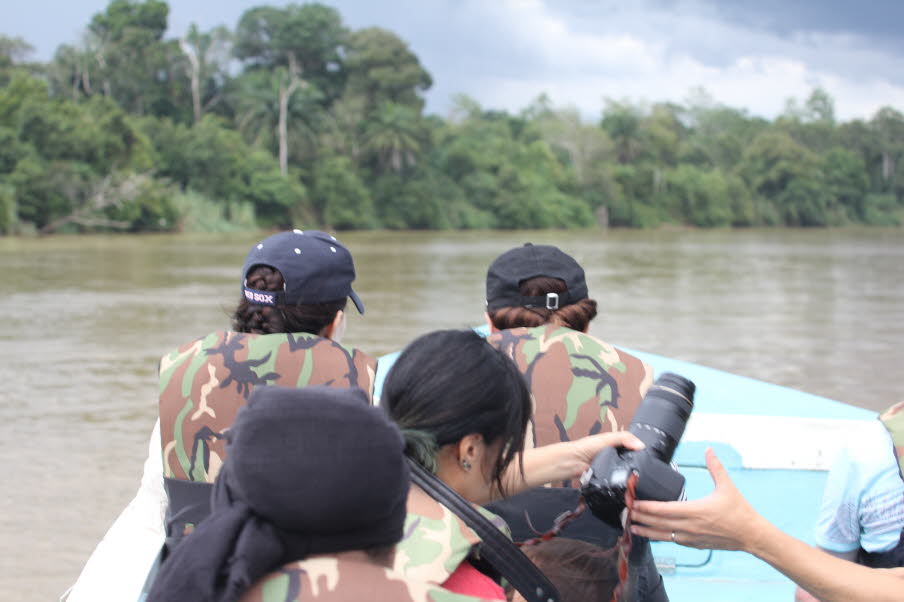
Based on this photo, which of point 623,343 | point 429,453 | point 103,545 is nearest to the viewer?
point 429,453

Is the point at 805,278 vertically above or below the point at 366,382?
below

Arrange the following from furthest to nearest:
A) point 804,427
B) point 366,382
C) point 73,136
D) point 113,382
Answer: point 73,136, point 113,382, point 804,427, point 366,382

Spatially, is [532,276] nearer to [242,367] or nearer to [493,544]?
[242,367]

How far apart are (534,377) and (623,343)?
27.0 feet

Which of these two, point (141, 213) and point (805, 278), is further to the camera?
point (141, 213)

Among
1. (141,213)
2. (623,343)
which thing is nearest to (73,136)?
(141,213)

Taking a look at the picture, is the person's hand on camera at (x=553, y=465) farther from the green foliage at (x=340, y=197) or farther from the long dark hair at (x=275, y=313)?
the green foliage at (x=340, y=197)

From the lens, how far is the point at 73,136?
29.5m

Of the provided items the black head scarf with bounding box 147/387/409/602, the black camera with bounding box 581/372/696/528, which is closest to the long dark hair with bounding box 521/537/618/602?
the black camera with bounding box 581/372/696/528

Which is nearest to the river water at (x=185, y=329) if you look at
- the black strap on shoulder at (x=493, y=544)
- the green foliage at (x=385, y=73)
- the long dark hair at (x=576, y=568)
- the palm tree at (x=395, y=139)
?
the long dark hair at (x=576, y=568)

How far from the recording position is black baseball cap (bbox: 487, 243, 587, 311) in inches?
88.2

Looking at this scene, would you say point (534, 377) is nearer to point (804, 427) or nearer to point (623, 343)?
point (804, 427)

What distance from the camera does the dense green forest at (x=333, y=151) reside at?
30.6m

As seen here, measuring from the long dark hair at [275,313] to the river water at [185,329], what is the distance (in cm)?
208
